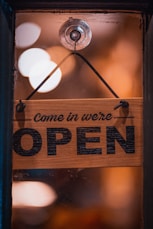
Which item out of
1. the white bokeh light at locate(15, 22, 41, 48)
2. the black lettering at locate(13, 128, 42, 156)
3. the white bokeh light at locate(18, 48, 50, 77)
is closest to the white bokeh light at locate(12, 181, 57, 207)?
the black lettering at locate(13, 128, 42, 156)

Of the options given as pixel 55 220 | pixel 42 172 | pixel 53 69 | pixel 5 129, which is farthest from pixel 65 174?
pixel 53 69

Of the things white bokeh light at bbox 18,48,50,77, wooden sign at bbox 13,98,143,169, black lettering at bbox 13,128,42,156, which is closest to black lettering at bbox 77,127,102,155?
wooden sign at bbox 13,98,143,169

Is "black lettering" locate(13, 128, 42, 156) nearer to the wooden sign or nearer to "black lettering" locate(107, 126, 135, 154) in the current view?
the wooden sign

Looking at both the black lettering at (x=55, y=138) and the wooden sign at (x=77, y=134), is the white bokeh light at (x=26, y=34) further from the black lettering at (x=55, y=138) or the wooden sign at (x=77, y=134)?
the black lettering at (x=55, y=138)

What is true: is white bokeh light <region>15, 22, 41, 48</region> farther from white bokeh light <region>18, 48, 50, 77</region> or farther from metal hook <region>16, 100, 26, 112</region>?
metal hook <region>16, 100, 26, 112</region>

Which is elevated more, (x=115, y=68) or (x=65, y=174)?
(x=115, y=68)

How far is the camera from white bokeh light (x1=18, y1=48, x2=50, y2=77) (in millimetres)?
1448

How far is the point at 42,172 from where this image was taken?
55.9 inches

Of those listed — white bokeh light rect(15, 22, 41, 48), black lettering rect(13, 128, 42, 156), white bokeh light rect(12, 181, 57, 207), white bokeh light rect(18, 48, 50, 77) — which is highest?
white bokeh light rect(15, 22, 41, 48)

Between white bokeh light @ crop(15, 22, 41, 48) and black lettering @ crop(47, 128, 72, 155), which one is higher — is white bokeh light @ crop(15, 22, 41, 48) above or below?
above

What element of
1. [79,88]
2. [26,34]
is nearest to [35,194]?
[79,88]

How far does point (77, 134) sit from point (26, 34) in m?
0.49

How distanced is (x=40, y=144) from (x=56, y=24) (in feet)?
1.75

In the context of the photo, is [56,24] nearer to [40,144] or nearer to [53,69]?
[53,69]
